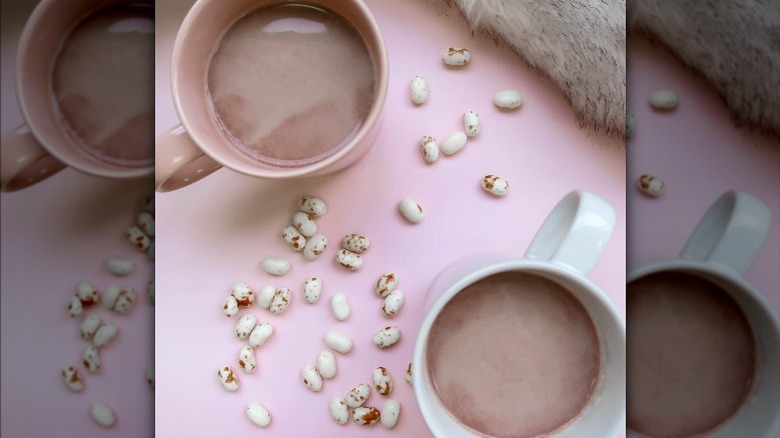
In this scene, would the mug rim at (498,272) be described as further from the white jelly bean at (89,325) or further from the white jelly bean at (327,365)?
the white jelly bean at (89,325)

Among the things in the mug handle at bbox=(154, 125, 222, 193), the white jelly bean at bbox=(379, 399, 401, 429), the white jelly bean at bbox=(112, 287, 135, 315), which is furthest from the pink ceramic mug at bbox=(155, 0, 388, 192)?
the white jelly bean at bbox=(379, 399, 401, 429)

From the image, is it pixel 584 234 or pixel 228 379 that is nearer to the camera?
pixel 584 234

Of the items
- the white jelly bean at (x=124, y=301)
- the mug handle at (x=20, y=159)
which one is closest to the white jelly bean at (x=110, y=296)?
the white jelly bean at (x=124, y=301)

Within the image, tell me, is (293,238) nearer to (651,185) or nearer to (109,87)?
(109,87)

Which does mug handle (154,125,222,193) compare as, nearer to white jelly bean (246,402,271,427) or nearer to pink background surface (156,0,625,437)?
pink background surface (156,0,625,437)

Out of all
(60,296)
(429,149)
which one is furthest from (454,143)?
(60,296)

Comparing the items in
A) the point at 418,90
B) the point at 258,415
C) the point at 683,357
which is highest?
the point at 418,90

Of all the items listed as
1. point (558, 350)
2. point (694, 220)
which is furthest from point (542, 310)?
point (694, 220)
